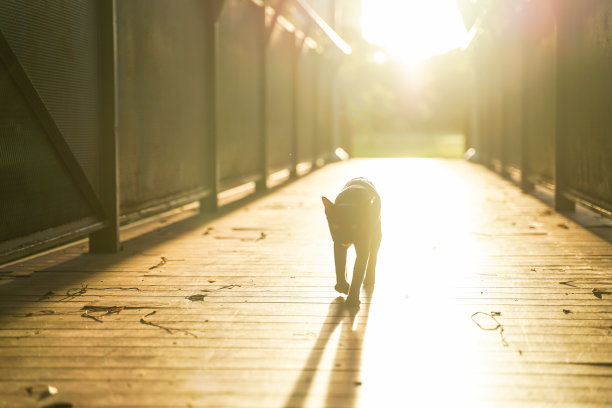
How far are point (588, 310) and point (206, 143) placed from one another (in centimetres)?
649

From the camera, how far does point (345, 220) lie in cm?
439

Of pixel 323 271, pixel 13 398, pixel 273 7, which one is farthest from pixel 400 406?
pixel 273 7

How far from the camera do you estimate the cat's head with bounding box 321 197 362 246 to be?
4.39 m

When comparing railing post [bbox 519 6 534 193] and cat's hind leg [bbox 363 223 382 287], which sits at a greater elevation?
railing post [bbox 519 6 534 193]

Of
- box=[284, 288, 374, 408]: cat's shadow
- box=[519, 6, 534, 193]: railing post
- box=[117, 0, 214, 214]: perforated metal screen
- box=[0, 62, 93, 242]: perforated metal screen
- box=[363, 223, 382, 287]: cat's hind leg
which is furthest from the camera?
box=[519, 6, 534, 193]: railing post

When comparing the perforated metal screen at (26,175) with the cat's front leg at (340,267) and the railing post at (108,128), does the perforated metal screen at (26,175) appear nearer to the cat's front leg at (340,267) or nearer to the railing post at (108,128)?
the railing post at (108,128)

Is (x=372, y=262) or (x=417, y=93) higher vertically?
(x=417, y=93)

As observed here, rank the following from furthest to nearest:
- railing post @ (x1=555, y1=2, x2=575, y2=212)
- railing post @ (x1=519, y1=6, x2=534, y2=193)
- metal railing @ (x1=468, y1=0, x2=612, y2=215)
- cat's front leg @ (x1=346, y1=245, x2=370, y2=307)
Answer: railing post @ (x1=519, y1=6, x2=534, y2=193) < railing post @ (x1=555, y1=2, x2=575, y2=212) < metal railing @ (x1=468, y1=0, x2=612, y2=215) < cat's front leg @ (x1=346, y1=245, x2=370, y2=307)

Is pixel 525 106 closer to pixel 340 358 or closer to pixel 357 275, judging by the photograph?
pixel 357 275

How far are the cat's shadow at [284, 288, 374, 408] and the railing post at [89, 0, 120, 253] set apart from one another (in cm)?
271

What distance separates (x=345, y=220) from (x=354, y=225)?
6cm

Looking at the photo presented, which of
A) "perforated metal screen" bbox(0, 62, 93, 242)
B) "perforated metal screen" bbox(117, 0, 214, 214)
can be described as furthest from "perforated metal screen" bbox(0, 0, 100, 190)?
"perforated metal screen" bbox(117, 0, 214, 214)

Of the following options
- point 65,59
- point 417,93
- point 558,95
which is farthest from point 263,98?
point 417,93

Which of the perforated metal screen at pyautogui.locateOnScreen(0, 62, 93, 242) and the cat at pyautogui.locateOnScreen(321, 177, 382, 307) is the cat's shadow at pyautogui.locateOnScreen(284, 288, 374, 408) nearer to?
the cat at pyautogui.locateOnScreen(321, 177, 382, 307)
